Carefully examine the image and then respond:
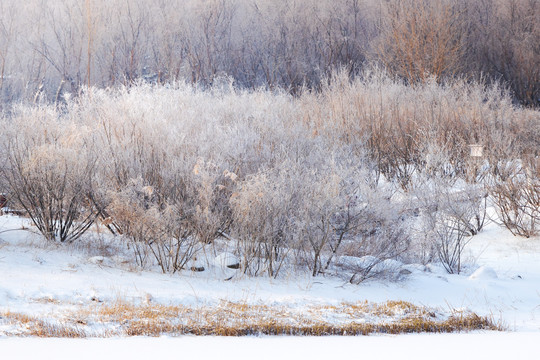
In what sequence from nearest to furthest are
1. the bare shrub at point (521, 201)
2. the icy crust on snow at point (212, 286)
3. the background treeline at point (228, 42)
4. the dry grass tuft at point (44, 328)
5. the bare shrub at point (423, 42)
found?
the dry grass tuft at point (44, 328) < the icy crust on snow at point (212, 286) < the bare shrub at point (521, 201) < the bare shrub at point (423, 42) < the background treeline at point (228, 42)

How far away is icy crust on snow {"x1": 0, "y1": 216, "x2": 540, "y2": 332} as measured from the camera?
6.27m

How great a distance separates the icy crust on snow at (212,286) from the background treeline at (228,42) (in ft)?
84.1

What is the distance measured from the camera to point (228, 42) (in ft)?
127

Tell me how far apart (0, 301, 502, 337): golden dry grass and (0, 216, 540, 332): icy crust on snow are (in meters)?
0.22

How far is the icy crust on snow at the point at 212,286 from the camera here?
247 inches

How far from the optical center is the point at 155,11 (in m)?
38.4

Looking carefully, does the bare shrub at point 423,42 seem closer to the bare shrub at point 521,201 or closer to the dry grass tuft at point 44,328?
the bare shrub at point 521,201

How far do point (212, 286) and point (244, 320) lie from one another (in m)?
1.66

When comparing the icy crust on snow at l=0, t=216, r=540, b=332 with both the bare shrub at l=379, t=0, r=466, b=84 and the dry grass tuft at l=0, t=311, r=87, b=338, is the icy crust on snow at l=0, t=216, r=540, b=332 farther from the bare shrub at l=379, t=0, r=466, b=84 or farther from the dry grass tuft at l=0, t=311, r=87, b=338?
the bare shrub at l=379, t=0, r=466, b=84

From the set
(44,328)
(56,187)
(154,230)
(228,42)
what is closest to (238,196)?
(154,230)

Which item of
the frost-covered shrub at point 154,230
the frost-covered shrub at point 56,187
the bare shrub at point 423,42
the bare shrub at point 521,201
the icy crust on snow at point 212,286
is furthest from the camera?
the bare shrub at point 423,42

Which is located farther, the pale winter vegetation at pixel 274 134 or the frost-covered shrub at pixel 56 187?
the frost-covered shrub at pixel 56 187

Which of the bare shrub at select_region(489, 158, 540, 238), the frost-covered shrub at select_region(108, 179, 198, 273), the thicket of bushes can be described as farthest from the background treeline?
the frost-covered shrub at select_region(108, 179, 198, 273)

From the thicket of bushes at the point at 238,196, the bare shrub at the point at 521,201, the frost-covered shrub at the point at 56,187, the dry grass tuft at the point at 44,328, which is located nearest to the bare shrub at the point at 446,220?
the thicket of bushes at the point at 238,196
